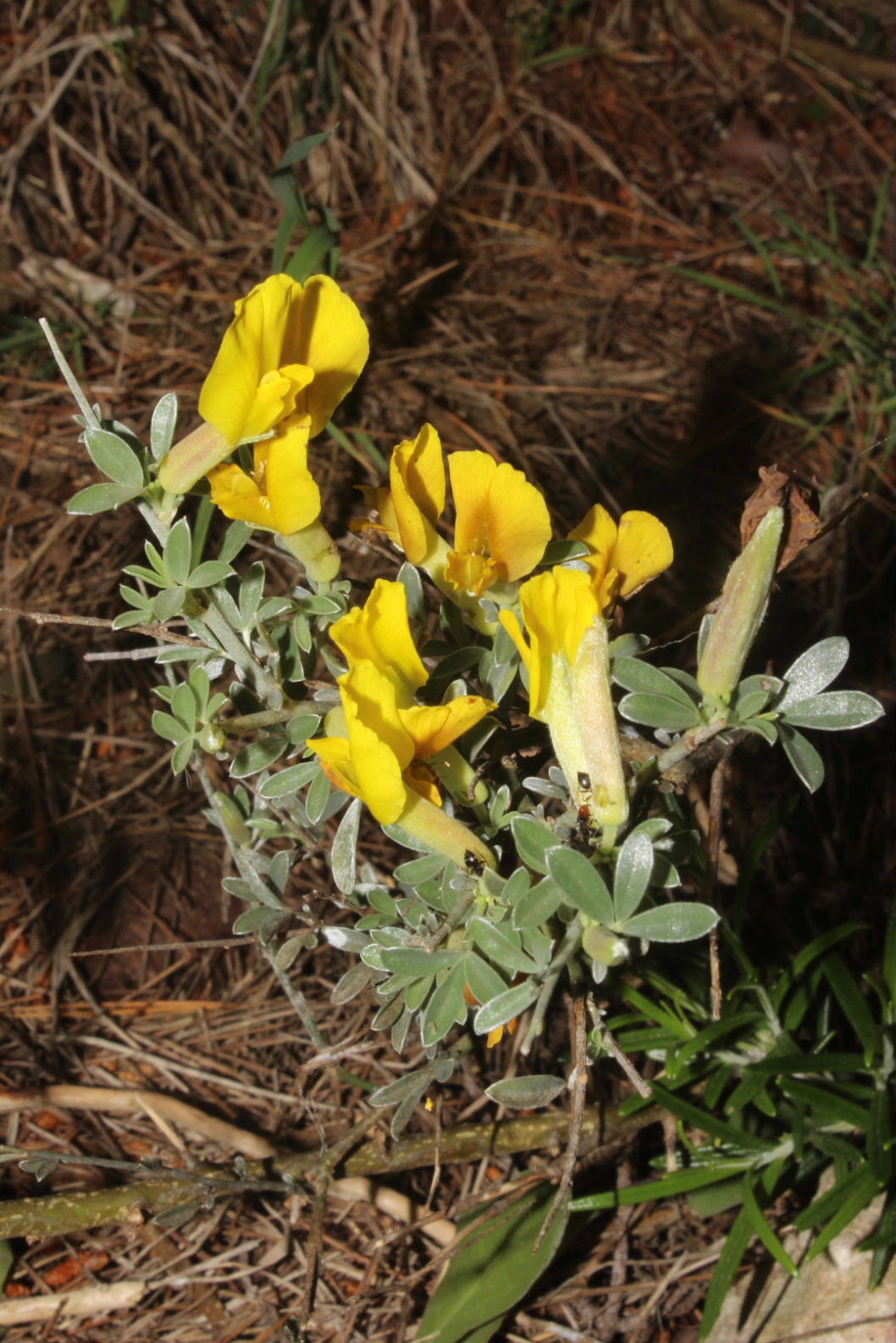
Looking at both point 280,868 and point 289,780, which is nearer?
point 289,780

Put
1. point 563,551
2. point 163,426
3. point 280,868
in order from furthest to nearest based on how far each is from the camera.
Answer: point 280,868
point 563,551
point 163,426

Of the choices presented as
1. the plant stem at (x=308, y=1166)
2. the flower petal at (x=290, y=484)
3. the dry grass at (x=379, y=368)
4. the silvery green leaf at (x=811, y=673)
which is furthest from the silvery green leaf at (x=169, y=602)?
the plant stem at (x=308, y=1166)

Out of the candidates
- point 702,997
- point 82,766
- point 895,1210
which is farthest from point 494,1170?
point 82,766

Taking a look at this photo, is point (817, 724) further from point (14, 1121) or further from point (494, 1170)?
point (14, 1121)

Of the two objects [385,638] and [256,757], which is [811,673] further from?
[256,757]

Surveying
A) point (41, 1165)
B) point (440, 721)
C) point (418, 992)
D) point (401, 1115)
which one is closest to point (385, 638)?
point (440, 721)

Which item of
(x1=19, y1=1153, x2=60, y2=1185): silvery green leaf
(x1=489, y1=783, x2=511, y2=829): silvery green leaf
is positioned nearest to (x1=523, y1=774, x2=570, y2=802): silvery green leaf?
(x1=489, y1=783, x2=511, y2=829): silvery green leaf
